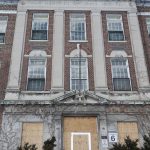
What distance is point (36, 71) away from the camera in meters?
19.3

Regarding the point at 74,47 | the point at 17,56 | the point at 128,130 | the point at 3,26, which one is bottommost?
the point at 128,130

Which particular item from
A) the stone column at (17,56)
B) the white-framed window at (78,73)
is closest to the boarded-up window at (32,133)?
the stone column at (17,56)

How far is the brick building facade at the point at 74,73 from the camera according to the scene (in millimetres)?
17031

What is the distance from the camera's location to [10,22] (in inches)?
845

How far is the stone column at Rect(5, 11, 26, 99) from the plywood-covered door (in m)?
3.86

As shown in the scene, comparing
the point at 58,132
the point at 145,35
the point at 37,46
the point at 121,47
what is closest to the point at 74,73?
the point at 37,46

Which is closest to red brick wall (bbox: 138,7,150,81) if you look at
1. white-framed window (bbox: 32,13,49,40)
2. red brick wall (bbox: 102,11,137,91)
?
red brick wall (bbox: 102,11,137,91)

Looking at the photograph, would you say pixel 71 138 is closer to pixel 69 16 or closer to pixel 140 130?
pixel 140 130

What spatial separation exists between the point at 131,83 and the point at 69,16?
23.3 ft

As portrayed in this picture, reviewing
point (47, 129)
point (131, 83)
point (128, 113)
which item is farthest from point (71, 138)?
point (131, 83)

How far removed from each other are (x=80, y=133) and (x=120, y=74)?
16.3ft

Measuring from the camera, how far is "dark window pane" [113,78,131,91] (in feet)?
61.5

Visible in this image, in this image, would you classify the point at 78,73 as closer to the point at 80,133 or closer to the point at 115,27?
the point at 80,133

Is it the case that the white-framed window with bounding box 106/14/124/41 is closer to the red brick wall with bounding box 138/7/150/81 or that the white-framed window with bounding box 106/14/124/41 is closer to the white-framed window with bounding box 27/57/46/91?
the red brick wall with bounding box 138/7/150/81
